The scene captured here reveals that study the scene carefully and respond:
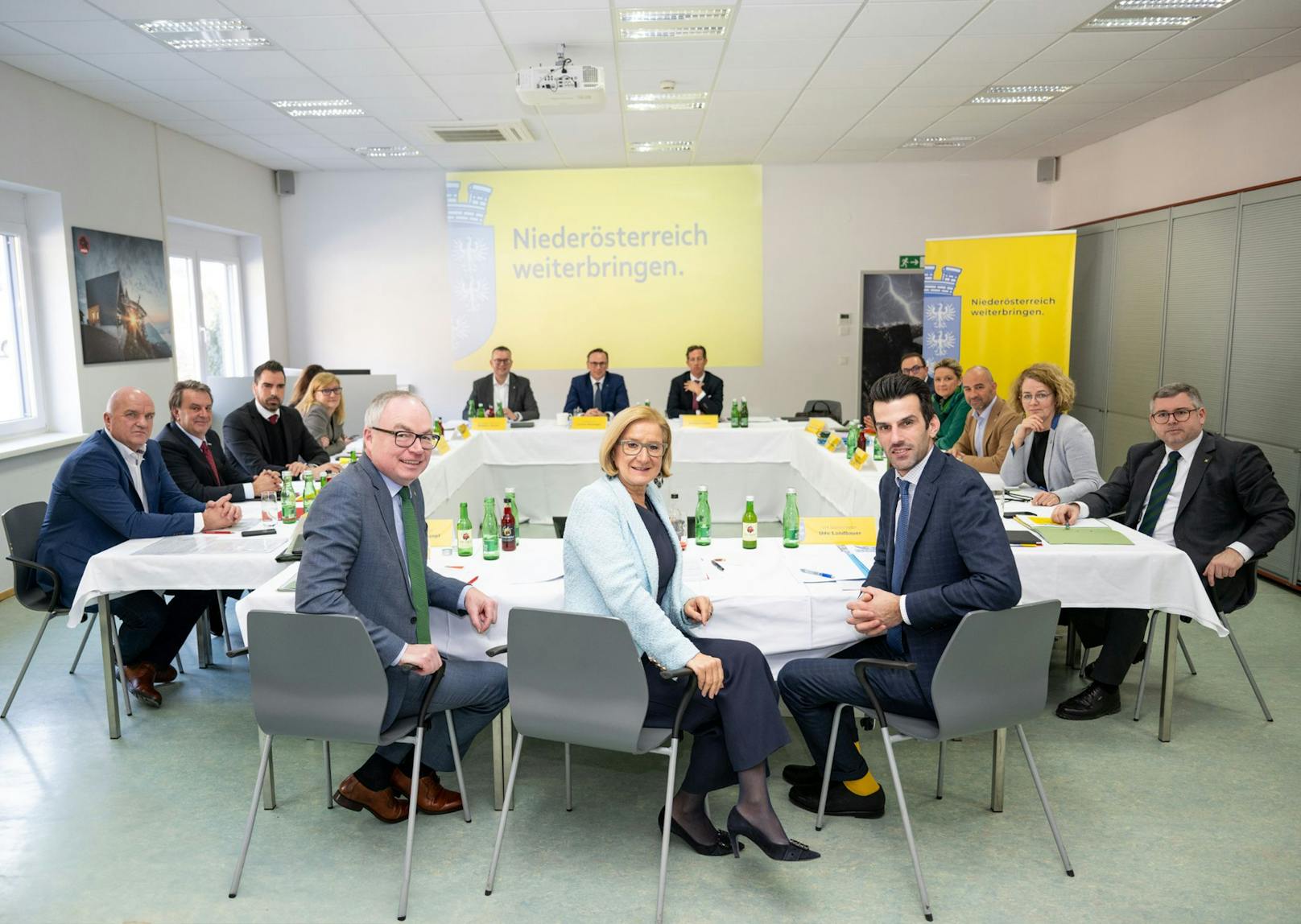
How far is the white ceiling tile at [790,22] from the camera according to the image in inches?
178

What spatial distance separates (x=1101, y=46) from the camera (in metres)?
5.26

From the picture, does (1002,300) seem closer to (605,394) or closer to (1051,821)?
(605,394)

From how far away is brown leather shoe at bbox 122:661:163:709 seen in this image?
3686 millimetres

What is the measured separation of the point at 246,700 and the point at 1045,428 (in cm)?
365

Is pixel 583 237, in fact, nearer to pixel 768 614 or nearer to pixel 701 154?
pixel 701 154

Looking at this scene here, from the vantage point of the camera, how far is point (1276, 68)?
5.74 metres

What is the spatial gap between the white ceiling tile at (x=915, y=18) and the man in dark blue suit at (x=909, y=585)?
2.66m

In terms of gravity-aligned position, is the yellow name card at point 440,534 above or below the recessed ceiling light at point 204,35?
below

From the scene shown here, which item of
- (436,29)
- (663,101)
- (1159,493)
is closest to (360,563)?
(1159,493)

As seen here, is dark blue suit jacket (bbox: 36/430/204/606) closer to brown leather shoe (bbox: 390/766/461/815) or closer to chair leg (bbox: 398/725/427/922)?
brown leather shoe (bbox: 390/766/461/815)

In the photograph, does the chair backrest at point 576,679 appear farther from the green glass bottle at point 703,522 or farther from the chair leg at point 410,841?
the green glass bottle at point 703,522

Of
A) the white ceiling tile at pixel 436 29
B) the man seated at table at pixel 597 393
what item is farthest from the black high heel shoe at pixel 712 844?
the man seated at table at pixel 597 393

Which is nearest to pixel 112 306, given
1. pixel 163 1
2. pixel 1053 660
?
pixel 163 1

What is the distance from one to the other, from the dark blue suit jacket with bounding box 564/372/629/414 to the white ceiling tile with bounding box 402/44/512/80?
282 cm
